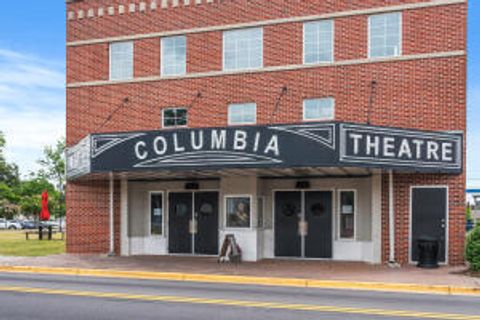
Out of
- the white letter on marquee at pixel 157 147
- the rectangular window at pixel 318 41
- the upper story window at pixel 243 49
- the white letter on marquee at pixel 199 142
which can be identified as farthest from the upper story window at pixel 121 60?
the white letter on marquee at pixel 199 142

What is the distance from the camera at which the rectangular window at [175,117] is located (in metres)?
23.4

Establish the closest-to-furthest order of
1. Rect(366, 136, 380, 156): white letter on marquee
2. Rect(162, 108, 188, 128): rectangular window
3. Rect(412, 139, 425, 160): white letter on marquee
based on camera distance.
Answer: Rect(366, 136, 380, 156): white letter on marquee < Rect(412, 139, 425, 160): white letter on marquee < Rect(162, 108, 188, 128): rectangular window

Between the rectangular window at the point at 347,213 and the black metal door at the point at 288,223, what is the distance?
4.84 ft

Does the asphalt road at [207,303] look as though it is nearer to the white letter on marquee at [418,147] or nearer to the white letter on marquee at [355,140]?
the white letter on marquee at [355,140]

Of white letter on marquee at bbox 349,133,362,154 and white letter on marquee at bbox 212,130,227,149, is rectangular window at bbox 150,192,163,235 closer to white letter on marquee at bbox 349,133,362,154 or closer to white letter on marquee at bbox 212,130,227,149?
white letter on marquee at bbox 212,130,227,149

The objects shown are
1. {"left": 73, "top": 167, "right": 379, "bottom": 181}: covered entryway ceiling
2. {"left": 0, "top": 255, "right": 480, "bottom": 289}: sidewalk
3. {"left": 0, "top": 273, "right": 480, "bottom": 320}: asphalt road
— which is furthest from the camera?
{"left": 73, "top": 167, "right": 379, "bottom": 181}: covered entryway ceiling

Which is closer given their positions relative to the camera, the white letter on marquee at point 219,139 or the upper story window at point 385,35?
the white letter on marquee at point 219,139

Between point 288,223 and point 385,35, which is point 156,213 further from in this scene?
point 385,35

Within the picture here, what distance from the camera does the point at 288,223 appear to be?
21.8m

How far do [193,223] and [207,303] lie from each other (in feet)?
35.7

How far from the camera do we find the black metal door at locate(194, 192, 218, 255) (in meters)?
22.8

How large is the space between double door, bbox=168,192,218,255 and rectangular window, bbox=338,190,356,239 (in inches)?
183

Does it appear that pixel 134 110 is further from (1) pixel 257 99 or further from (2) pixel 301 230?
(2) pixel 301 230

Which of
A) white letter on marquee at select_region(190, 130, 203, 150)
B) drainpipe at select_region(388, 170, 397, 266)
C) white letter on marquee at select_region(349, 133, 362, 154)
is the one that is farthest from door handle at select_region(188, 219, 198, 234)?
white letter on marquee at select_region(349, 133, 362, 154)
